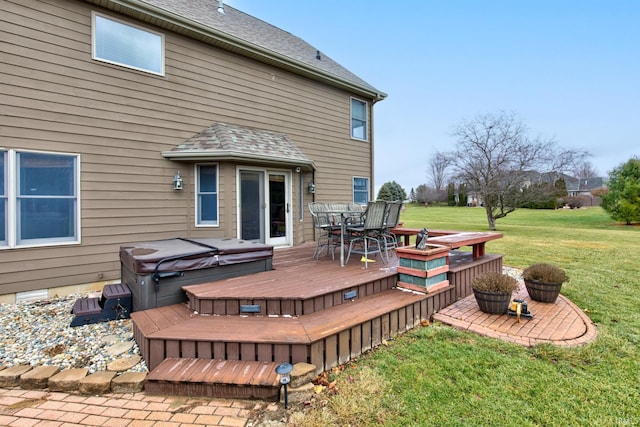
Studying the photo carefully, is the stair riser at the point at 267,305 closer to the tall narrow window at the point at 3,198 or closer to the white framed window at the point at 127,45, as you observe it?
the tall narrow window at the point at 3,198

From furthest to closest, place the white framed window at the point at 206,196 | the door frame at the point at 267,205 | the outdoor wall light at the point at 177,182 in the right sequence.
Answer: the door frame at the point at 267,205
the white framed window at the point at 206,196
the outdoor wall light at the point at 177,182

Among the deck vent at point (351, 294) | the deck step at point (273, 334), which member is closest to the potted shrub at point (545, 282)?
the deck step at point (273, 334)

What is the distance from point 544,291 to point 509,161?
1498cm

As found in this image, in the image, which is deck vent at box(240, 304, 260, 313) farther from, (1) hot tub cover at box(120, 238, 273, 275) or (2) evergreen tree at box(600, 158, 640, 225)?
(2) evergreen tree at box(600, 158, 640, 225)

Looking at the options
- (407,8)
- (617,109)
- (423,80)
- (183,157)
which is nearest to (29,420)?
(183,157)

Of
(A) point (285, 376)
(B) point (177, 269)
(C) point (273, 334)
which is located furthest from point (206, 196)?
(A) point (285, 376)

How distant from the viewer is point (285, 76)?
7645 millimetres

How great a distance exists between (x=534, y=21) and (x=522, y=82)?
26.5ft

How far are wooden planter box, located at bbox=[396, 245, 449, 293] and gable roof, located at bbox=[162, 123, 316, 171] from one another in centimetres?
343

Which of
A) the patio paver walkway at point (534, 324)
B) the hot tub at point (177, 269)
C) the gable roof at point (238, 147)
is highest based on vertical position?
the gable roof at point (238, 147)

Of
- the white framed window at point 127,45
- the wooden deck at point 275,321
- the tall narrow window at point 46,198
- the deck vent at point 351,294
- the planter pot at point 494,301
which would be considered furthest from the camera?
the white framed window at point 127,45

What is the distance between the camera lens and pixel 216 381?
2.30m

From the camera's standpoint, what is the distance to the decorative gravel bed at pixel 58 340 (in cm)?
276

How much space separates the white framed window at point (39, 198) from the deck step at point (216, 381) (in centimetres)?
378
